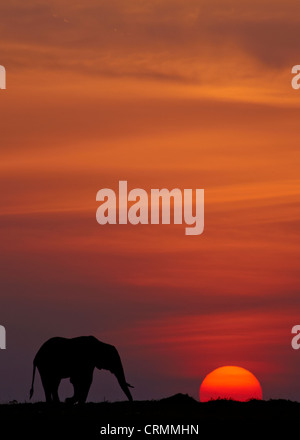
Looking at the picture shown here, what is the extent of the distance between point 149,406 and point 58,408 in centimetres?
392

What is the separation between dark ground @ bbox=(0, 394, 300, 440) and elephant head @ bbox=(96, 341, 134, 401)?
762cm

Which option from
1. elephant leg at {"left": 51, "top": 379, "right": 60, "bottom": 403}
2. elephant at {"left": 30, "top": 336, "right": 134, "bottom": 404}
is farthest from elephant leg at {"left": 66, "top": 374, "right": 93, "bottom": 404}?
elephant leg at {"left": 51, "top": 379, "right": 60, "bottom": 403}

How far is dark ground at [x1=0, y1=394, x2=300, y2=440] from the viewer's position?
3903 centimetres

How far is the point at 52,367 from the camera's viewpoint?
174ft

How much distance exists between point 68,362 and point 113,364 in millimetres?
2478

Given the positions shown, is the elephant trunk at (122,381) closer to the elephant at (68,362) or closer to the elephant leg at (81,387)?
the elephant at (68,362)

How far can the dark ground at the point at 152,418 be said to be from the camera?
39.0 metres

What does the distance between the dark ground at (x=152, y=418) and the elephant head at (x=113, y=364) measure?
7.62 meters

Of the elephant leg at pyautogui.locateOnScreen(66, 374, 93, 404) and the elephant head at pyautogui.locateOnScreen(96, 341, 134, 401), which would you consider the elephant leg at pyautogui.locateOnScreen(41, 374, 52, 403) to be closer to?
the elephant leg at pyautogui.locateOnScreen(66, 374, 93, 404)

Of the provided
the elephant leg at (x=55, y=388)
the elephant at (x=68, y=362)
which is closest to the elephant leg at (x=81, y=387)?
the elephant at (x=68, y=362)
